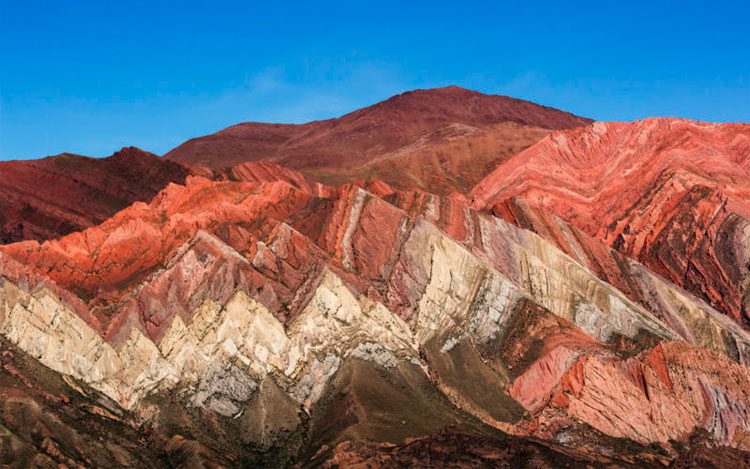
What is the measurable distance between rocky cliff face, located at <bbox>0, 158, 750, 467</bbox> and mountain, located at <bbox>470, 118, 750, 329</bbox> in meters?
18.9

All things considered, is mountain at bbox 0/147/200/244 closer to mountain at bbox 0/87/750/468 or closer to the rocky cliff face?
mountain at bbox 0/87/750/468

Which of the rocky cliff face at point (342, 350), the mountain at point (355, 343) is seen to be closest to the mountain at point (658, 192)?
the mountain at point (355, 343)

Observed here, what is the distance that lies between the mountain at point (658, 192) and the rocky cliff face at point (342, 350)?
61.9 ft

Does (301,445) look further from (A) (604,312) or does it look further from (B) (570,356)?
(A) (604,312)

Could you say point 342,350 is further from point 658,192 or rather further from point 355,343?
point 658,192

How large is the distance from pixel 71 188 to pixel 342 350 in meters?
73.1

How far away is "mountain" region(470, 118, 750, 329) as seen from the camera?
107688 mm

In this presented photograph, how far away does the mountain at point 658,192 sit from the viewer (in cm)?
10769

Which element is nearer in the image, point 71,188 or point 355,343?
point 355,343

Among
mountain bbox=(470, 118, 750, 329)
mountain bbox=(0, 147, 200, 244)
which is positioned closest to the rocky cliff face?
mountain bbox=(470, 118, 750, 329)

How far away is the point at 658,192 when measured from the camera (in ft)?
401

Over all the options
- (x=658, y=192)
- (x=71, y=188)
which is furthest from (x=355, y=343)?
(x=71, y=188)

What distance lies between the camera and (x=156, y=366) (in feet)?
227

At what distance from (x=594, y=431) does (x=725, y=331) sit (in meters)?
31.2
